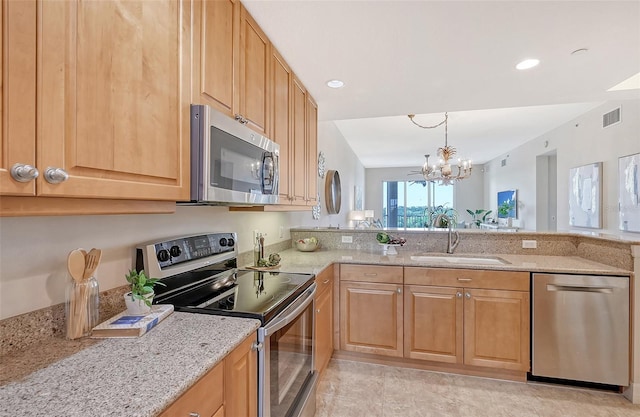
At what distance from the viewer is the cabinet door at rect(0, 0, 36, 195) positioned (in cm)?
61

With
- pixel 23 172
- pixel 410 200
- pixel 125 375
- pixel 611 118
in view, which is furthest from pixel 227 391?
pixel 410 200

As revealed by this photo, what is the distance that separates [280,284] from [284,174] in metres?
0.76

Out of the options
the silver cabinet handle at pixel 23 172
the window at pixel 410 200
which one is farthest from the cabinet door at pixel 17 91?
the window at pixel 410 200

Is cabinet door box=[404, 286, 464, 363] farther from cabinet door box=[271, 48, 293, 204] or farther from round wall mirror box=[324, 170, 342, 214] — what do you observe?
round wall mirror box=[324, 170, 342, 214]

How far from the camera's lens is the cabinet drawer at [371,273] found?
2461 mm

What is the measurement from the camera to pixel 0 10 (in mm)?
600

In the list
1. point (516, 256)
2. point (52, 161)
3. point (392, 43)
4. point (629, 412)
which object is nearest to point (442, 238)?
point (516, 256)

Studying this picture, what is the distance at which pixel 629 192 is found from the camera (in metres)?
3.26

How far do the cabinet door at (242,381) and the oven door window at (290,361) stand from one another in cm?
10

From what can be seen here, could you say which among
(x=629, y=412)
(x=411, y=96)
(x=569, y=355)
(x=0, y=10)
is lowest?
(x=629, y=412)

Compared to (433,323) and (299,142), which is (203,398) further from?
(433,323)

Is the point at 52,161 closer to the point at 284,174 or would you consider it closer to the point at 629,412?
the point at 284,174

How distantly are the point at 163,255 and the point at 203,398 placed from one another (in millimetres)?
737

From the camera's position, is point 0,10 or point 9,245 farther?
point 9,245
